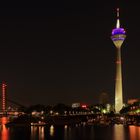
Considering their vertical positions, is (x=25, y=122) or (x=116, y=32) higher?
(x=116, y=32)

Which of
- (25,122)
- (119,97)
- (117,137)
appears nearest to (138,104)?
(119,97)

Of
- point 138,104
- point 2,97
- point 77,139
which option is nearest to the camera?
point 77,139

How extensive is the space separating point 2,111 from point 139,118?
161 ft

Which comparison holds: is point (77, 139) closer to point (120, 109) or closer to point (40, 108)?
point (40, 108)

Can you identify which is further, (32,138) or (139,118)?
(139,118)

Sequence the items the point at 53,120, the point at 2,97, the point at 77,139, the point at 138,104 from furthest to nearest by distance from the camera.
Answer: the point at 2,97, the point at 138,104, the point at 53,120, the point at 77,139

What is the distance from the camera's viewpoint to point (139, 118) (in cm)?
9662

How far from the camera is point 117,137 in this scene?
190 ft

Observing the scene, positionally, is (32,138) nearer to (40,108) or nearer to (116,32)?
(40,108)

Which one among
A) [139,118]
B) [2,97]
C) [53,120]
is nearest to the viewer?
[139,118]

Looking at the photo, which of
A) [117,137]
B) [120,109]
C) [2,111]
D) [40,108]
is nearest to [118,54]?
[120,109]

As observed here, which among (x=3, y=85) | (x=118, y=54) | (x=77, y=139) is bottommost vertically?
(x=77, y=139)

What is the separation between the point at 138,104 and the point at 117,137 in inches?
2403

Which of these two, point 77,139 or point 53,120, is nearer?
point 77,139
